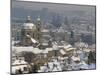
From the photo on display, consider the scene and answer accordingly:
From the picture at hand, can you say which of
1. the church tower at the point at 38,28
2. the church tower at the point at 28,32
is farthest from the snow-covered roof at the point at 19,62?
the church tower at the point at 38,28

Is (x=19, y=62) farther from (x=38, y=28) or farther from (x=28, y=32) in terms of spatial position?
(x=38, y=28)

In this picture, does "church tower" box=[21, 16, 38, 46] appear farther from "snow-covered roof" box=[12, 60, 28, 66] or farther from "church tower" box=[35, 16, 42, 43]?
"snow-covered roof" box=[12, 60, 28, 66]

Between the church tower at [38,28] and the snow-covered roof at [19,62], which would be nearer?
the snow-covered roof at [19,62]

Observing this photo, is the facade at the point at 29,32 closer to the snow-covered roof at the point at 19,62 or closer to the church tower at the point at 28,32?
the church tower at the point at 28,32

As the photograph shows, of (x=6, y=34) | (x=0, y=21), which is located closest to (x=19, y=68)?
(x=6, y=34)

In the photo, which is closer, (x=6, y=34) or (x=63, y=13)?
(x=6, y=34)

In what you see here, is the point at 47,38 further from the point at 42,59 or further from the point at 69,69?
the point at 69,69

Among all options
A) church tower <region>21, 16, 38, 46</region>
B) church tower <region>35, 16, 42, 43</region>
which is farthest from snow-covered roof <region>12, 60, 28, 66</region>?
church tower <region>35, 16, 42, 43</region>

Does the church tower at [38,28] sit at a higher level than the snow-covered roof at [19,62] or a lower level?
higher

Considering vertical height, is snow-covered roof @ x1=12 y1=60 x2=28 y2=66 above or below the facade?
below

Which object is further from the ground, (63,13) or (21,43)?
(63,13)

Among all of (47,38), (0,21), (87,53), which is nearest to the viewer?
(0,21)
